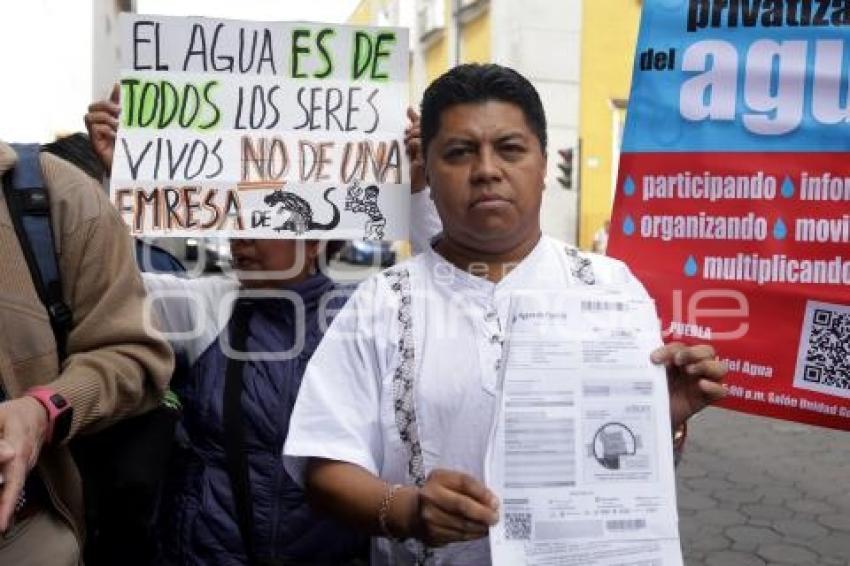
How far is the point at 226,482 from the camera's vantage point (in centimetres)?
207

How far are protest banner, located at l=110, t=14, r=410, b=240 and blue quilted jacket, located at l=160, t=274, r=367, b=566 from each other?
1.60ft

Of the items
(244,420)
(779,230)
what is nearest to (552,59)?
(779,230)

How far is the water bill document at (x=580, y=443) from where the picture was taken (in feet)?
4.66

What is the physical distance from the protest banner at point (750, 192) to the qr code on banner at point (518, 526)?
2.69ft

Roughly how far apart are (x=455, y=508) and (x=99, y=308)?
79cm

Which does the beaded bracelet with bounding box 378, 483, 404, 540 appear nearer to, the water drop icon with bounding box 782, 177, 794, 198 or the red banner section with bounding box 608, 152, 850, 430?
the red banner section with bounding box 608, 152, 850, 430

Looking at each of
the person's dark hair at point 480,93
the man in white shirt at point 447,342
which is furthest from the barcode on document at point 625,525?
the person's dark hair at point 480,93

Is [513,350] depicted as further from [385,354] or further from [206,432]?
[206,432]

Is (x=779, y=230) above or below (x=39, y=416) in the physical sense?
above

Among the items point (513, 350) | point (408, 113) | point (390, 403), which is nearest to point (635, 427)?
point (513, 350)

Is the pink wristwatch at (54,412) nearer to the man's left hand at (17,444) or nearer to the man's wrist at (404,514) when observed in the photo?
the man's left hand at (17,444)

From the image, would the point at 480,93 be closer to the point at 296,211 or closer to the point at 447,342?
the point at 447,342

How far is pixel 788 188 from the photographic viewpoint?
6.84 feet

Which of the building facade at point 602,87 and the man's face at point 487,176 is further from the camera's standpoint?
the building facade at point 602,87
